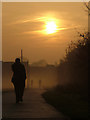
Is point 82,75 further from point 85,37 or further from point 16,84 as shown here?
point 16,84

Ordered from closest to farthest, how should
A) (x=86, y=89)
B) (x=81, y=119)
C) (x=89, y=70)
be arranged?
(x=81, y=119), (x=89, y=70), (x=86, y=89)

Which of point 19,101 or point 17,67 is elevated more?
point 17,67

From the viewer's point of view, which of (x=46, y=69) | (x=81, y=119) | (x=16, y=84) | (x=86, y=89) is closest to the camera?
(x=81, y=119)

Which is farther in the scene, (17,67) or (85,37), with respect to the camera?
(85,37)

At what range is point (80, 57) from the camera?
23.3 metres

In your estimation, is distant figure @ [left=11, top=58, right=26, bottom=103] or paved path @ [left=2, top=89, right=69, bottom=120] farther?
distant figure @ [left=11, top=58, right=26, bottom=103]

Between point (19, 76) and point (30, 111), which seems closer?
point (30, 111)

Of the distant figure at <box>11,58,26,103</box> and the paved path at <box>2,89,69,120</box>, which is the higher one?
the distant figure at <box>11,58,26,103</box>

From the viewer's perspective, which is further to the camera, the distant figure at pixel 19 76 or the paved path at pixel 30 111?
the distant figure at pixel 19 76

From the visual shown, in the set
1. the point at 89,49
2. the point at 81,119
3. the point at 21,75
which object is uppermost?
the point at 89,49

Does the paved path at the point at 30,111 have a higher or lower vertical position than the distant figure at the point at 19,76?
lower

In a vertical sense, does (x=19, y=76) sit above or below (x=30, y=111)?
above

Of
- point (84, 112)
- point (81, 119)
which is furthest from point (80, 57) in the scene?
point (81, 119)

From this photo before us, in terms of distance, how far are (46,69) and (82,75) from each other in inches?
3099
